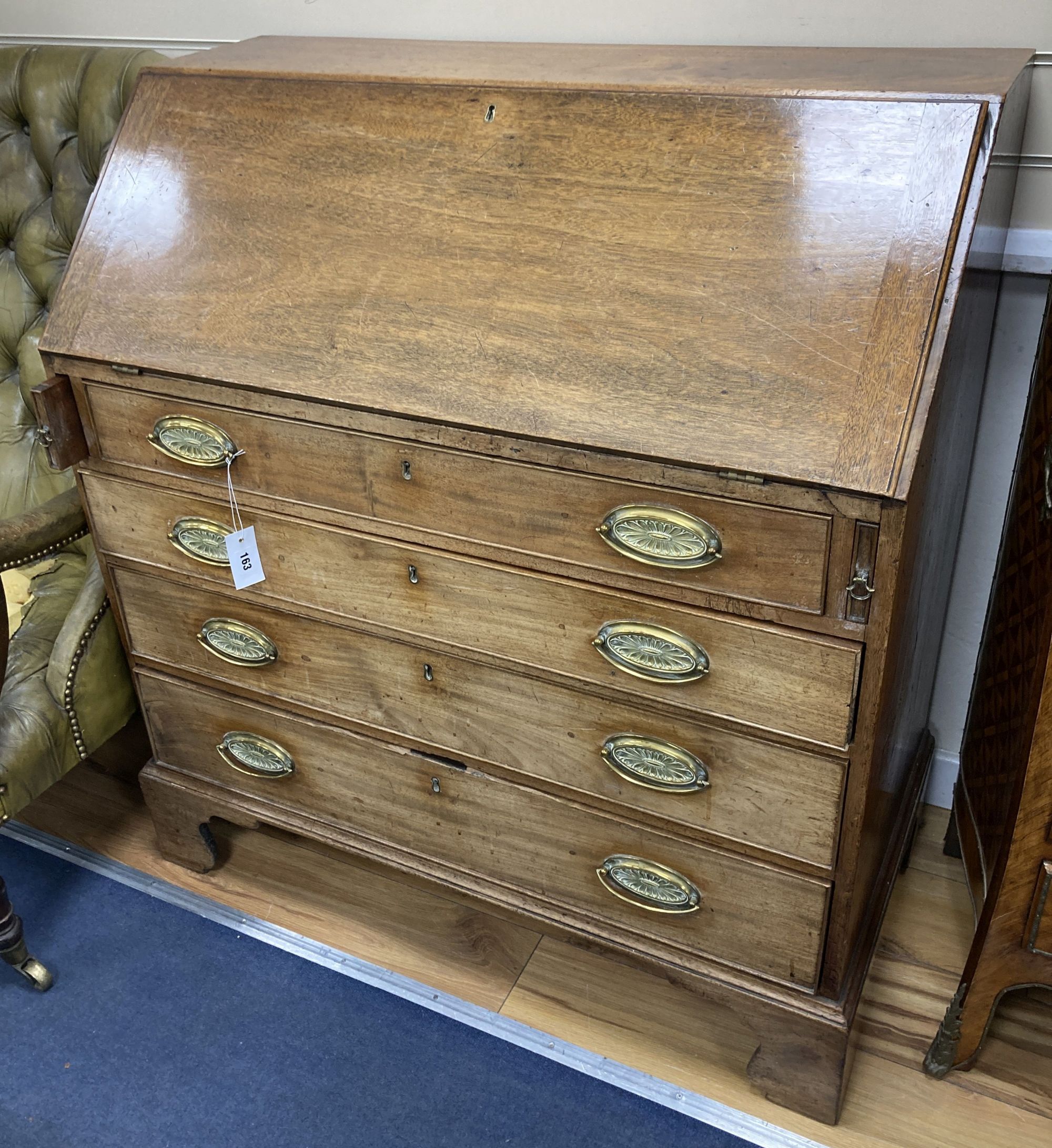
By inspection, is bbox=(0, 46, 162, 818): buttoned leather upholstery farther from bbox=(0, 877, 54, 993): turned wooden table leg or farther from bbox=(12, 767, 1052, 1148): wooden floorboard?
bbox=(12, 767, 1052, 1148): wooden floorboard

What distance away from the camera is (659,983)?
5.61 feet

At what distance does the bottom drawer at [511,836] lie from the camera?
1369 millimetres

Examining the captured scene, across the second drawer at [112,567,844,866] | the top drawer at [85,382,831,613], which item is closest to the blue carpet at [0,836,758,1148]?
the second drawer at [112,567,844,866]

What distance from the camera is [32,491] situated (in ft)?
6.33

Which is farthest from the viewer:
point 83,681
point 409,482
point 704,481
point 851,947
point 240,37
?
point 240,37

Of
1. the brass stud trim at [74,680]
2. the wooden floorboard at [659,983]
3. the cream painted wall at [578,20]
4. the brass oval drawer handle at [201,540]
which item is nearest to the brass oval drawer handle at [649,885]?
the wooden floorboard at [659,983]

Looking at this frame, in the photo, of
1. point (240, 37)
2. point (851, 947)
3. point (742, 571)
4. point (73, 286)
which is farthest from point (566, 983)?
point (240, 37)

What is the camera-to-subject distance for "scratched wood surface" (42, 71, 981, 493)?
1.07 m

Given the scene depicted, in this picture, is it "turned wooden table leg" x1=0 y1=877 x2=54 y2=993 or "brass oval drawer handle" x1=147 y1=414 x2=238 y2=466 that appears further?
"turned wooden table leg" x1=0 y1=877 x2=54 y2=993

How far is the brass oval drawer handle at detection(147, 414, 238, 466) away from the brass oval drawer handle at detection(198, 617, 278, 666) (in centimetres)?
26

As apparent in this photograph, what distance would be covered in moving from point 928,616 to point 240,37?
1.50 metres

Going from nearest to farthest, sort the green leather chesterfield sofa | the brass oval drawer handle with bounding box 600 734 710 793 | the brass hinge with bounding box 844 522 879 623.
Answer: the brass hinge with bounding box 844 522 879 623 → the brass oval drawer handle with bounding box 600 734 710 793 → the green leather chesterfield sofa

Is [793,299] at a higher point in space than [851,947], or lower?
higher

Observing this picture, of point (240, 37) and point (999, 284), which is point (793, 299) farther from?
point (240, 37)
